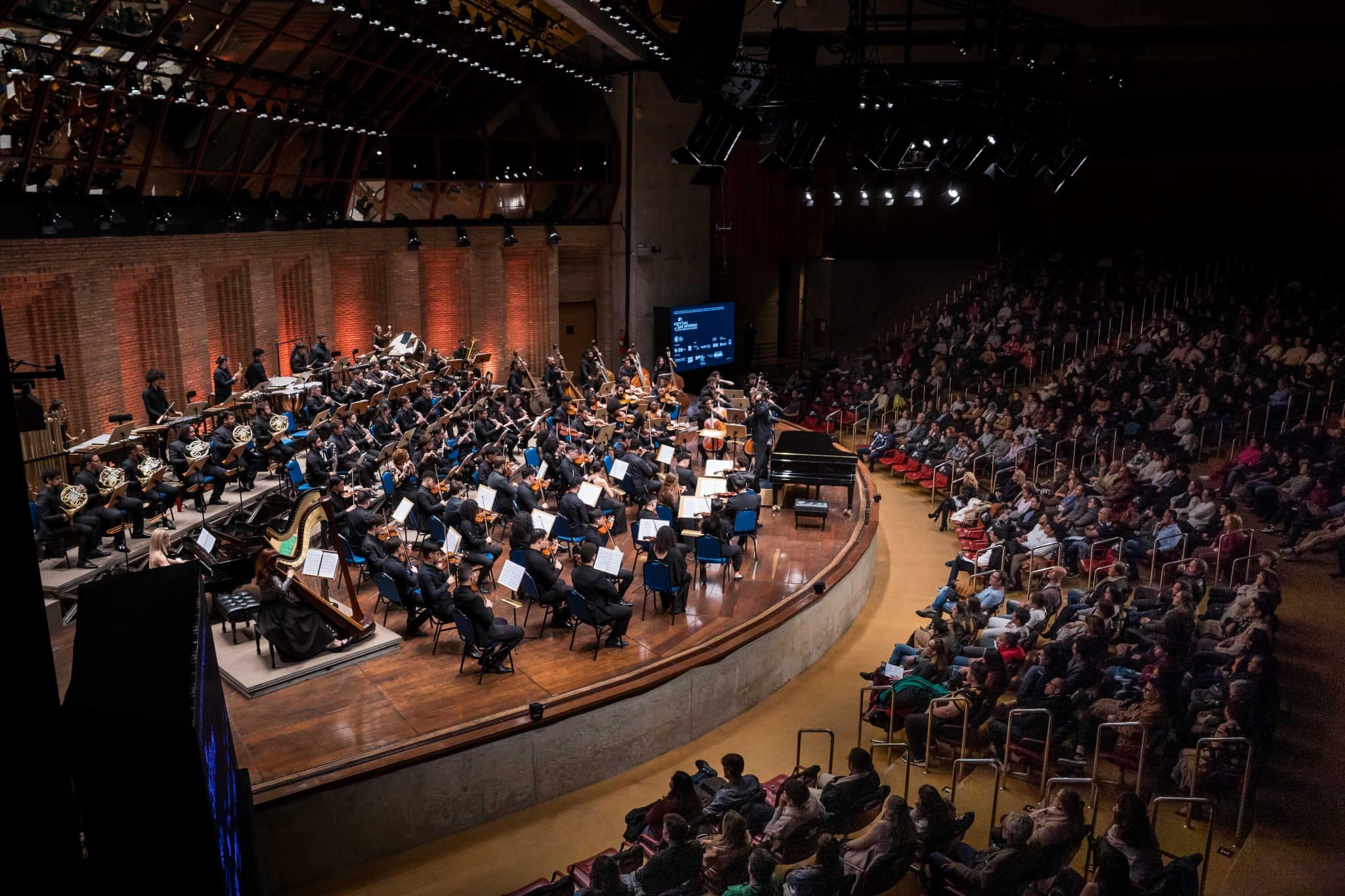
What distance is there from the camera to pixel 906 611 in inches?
517

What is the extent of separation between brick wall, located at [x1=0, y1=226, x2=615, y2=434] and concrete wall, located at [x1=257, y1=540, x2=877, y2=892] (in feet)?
32.9

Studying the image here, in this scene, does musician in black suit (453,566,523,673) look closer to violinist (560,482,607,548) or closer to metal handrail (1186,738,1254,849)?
violinist (560,482,607,548)

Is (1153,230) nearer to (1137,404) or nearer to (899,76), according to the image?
(1137,404)

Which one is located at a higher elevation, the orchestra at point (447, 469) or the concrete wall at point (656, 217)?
the concrete wall at point (656, 217)

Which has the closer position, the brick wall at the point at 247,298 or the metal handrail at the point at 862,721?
the metal handrail at the point at 862,721

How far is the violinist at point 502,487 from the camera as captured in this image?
1254cm

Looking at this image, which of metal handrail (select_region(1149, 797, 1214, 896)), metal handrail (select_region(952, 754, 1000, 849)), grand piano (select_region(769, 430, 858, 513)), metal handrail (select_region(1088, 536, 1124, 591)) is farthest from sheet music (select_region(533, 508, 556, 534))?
metal handrail (select_region(1149, 797, 1214, 896))

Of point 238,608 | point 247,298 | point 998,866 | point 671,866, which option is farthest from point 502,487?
point 247,298

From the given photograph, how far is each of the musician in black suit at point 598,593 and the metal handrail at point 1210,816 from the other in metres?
5.00

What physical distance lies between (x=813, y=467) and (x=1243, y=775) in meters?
8.87

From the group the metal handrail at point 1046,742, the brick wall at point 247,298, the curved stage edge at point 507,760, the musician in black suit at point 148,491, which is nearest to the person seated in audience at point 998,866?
the metal handrail at point 1046,742

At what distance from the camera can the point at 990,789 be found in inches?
332

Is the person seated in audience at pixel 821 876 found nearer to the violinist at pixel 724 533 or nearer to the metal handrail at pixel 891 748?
the metal handrail at pixel 891 748

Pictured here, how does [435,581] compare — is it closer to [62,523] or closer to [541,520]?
[541,520]
